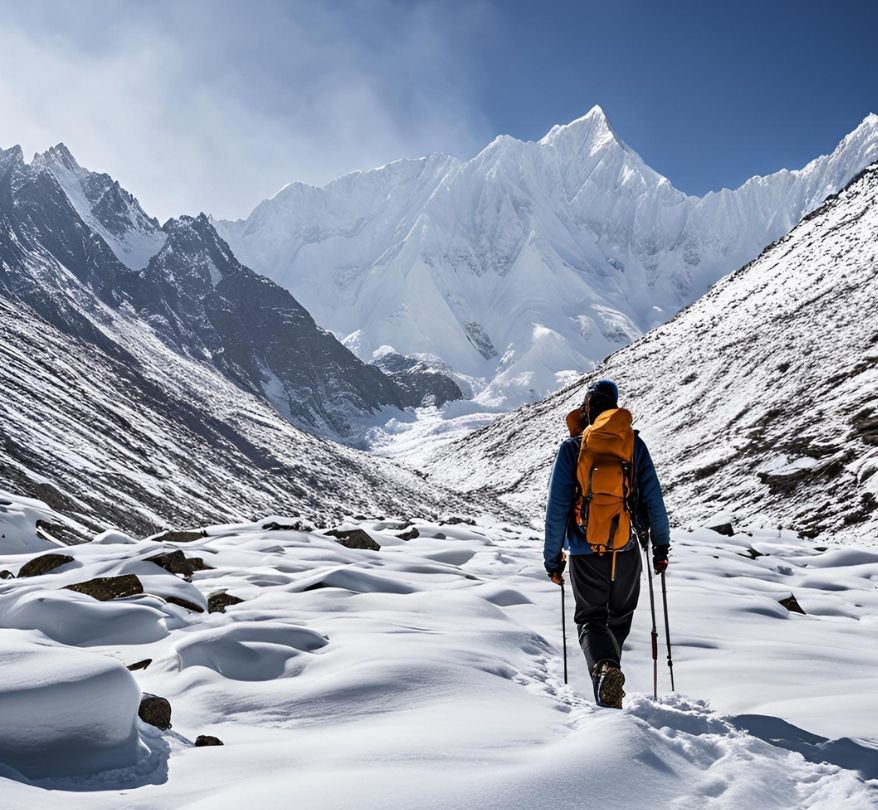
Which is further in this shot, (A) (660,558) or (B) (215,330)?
(B) (215,330)

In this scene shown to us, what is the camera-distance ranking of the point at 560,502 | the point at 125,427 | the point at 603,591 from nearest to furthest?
the point at 603,591
the point at 560,502
the point at 125,427

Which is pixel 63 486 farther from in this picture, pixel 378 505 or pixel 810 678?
pixel 810 678

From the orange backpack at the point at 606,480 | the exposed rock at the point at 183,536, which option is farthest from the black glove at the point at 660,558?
the exposed rock at the point at 183,536

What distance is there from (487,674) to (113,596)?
461 cm

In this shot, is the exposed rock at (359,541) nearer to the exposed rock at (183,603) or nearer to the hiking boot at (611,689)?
the exposed rock at (183,603)

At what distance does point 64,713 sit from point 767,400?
60.5 metres

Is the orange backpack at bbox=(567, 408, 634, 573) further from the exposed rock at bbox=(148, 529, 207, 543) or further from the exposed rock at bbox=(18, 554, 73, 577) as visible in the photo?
the exposed rock at bbox=(148, 529, 207, 543)

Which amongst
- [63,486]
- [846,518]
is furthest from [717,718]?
[63,486]

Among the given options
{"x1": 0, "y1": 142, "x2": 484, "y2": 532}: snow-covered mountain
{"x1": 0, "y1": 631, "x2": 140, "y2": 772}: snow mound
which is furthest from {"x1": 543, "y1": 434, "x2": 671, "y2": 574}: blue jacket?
{"x1": 0, "y1": 142, "x2": 484, "y2": 532}: snow-covered mountain

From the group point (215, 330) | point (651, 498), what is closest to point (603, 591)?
point (651, 498)

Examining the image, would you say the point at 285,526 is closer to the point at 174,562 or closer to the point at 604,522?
the point at 174,562

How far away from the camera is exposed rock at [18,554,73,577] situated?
401 inches

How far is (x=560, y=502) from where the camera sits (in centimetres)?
610

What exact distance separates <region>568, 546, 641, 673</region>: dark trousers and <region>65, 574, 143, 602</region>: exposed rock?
5019 millimetres
